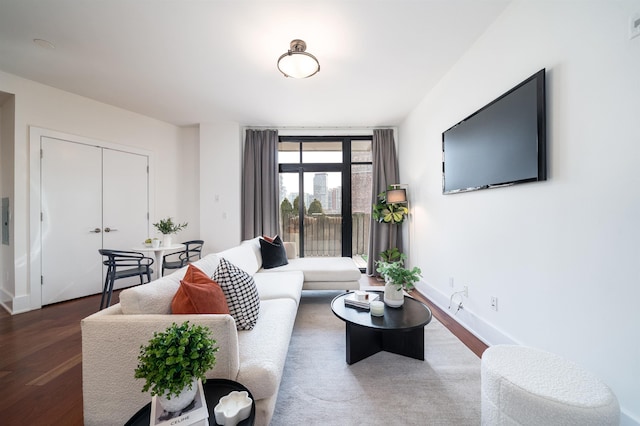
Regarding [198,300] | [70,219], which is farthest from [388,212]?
[70,219]

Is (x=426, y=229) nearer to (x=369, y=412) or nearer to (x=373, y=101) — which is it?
(x=373, y=101)

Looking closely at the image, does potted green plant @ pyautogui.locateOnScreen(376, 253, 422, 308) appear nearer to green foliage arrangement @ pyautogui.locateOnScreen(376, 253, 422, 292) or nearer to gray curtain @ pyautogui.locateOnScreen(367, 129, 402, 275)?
green foliage arrangement @ pyautogui.locateOnScreen(376, 253, 422, 292)

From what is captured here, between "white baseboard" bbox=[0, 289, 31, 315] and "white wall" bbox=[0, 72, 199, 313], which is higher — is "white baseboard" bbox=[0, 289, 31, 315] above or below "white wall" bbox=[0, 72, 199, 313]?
below

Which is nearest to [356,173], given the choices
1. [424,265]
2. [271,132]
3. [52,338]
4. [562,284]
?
[271,132]

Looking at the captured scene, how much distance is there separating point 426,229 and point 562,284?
6.35ft

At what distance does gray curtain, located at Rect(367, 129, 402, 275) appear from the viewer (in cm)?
440

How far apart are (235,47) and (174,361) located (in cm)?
258

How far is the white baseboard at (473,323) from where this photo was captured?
78.8 inches

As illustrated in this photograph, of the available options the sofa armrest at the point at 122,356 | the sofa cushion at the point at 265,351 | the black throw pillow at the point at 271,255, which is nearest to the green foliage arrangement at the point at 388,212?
the black throw pillow at the point at 271,255

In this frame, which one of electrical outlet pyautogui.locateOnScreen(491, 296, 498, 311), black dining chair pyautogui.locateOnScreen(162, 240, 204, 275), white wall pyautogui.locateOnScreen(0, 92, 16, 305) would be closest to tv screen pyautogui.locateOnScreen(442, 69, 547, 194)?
electrical outlet pyautogui.locateOnScreen(491, 296, 498, 311)

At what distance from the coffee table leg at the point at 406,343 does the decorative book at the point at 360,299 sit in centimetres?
27

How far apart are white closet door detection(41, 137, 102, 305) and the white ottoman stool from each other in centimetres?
459

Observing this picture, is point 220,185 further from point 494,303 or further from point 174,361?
point 494,303

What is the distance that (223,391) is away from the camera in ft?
3.42
